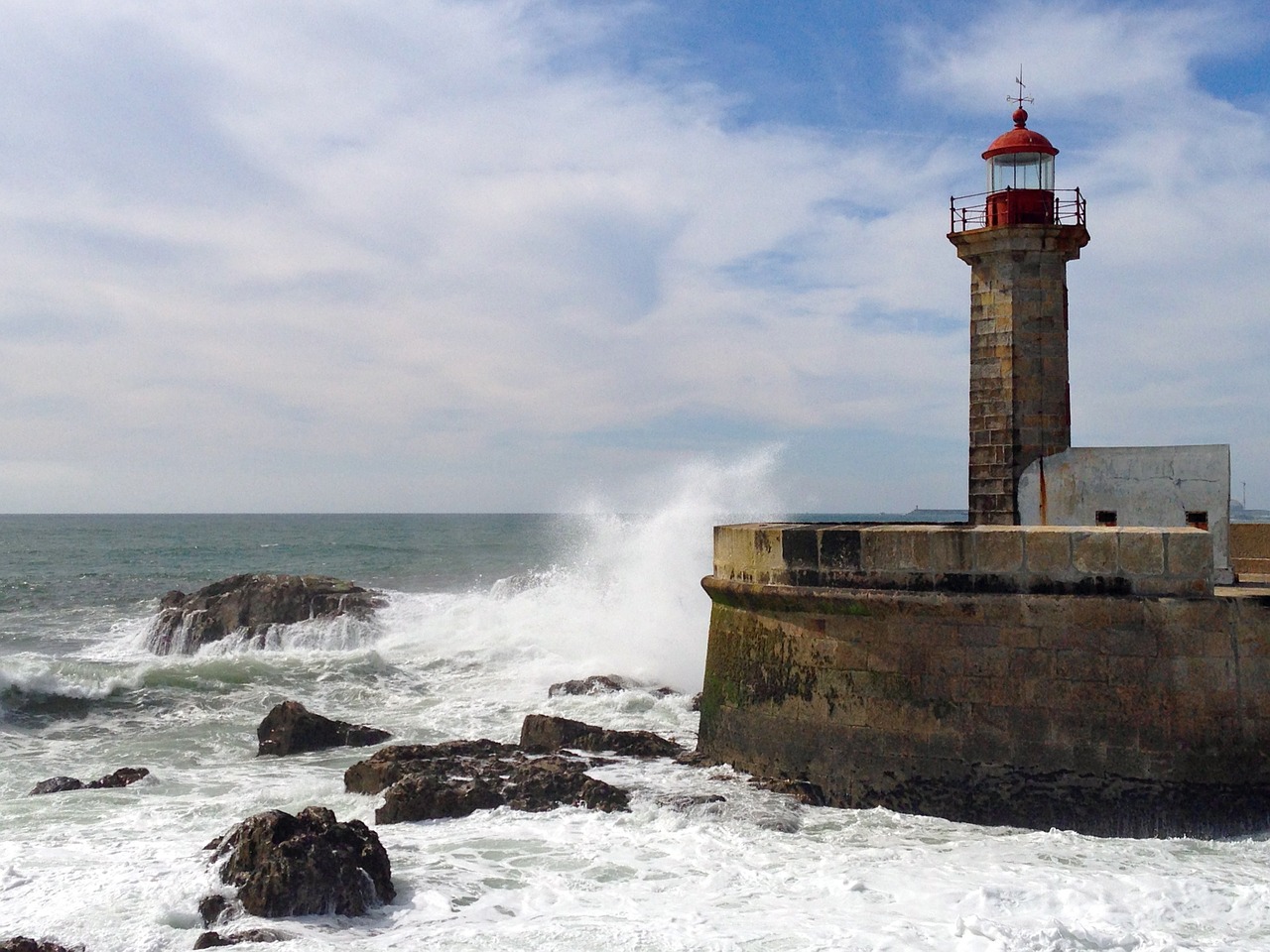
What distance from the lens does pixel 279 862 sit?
5.47m

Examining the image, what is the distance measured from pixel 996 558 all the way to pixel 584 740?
3.84 meters

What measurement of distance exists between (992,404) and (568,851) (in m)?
Result: 5.50

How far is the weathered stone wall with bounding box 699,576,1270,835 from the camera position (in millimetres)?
6473

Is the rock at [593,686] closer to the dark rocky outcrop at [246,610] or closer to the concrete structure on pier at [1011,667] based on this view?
the concrete structure on pier at [1011,667]

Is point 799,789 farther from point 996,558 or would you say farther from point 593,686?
point 593,686

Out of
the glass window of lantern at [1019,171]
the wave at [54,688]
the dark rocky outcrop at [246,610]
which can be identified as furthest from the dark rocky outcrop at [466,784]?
the dark rocky outcrop at [246,610]

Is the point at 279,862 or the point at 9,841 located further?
the point at 9,841

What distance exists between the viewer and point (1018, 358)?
9.51m

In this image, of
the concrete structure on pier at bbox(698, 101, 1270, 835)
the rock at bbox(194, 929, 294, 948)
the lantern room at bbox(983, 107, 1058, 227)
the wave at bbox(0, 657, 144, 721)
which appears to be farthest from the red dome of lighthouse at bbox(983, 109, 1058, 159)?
the wave at bbox(0, 657, 144, 721)

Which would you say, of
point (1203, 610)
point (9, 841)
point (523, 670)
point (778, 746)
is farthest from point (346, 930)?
point (523, 670)

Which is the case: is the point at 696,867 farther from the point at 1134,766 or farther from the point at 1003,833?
the point at 1134,766

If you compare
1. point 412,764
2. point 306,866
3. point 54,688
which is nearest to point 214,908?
point 306,866

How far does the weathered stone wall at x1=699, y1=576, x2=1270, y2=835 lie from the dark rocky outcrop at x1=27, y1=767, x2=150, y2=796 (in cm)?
471

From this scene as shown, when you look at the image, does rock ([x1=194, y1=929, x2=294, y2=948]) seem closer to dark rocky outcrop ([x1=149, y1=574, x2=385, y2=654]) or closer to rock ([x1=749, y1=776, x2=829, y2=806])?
rock ([x1=749, y1=776, x2=829, y2=806])
